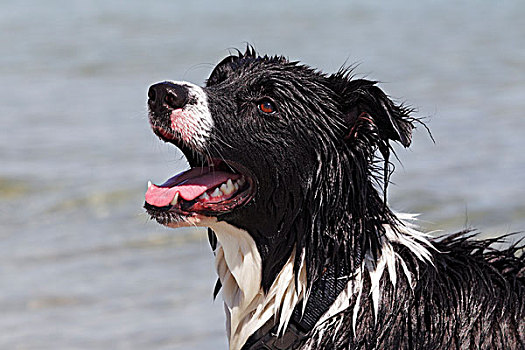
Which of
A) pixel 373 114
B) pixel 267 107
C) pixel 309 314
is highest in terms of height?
pixel 267 107

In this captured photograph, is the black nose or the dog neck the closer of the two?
the black nose

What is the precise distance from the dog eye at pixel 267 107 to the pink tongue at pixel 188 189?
0.30 m

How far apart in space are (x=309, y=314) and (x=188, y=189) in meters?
0.72

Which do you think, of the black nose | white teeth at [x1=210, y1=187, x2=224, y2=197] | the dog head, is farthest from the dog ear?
the black nose

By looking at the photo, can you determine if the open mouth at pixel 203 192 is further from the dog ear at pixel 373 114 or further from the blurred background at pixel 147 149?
the blurred background at pixel 147 149

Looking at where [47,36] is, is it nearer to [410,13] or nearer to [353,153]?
[410,13]

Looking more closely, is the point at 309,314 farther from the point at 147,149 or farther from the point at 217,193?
the point at 147,149

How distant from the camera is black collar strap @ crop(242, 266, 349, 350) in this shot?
399 cm

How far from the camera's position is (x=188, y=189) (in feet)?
13.0

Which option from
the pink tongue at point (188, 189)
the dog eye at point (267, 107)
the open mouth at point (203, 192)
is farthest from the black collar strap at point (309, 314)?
the dog eye at point (267, 107)

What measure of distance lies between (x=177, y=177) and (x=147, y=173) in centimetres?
487

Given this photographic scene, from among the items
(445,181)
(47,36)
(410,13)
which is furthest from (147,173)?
(410,13)

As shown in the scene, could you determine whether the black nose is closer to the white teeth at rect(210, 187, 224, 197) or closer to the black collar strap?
the white teeth at rect(210, 187, 224, 197)

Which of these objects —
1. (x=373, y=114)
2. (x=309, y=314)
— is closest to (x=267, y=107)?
(x=373, y=114)
